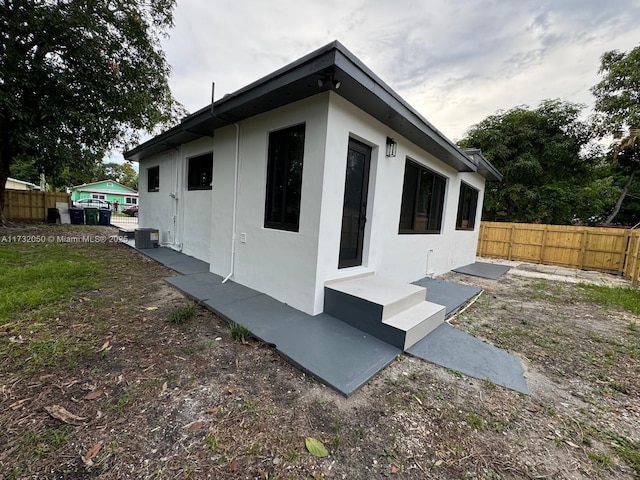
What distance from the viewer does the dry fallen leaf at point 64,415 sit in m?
1.55

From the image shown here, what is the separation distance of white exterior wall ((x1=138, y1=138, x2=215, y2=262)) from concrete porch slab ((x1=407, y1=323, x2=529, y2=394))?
4739mm

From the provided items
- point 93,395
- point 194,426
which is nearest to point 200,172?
point 93,395

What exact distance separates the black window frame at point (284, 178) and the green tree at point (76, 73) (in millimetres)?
7274

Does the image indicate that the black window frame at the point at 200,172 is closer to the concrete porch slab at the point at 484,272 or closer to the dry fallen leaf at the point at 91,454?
the dry fallen leaf at the point at 91,454

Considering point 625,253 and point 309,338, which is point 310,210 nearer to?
point 309,338

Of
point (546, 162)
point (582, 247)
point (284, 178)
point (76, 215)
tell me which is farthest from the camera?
point (546, 162)

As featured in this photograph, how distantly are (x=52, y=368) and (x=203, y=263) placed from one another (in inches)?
143

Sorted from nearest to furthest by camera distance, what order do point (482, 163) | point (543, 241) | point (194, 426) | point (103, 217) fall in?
point (194, 426) < point (482, 163) < point (543, 241) < point (103, 217)

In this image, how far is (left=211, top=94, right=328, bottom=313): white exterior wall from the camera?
307 cm

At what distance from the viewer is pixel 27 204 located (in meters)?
12.1

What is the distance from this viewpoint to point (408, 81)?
6.67m

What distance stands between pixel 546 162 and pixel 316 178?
15.8 metres

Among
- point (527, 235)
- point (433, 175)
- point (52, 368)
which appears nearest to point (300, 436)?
point (52, 368)

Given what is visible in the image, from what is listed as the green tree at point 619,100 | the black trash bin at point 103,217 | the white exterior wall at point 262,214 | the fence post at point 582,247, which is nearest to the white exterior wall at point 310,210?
the white exterior wall at point 262,214
